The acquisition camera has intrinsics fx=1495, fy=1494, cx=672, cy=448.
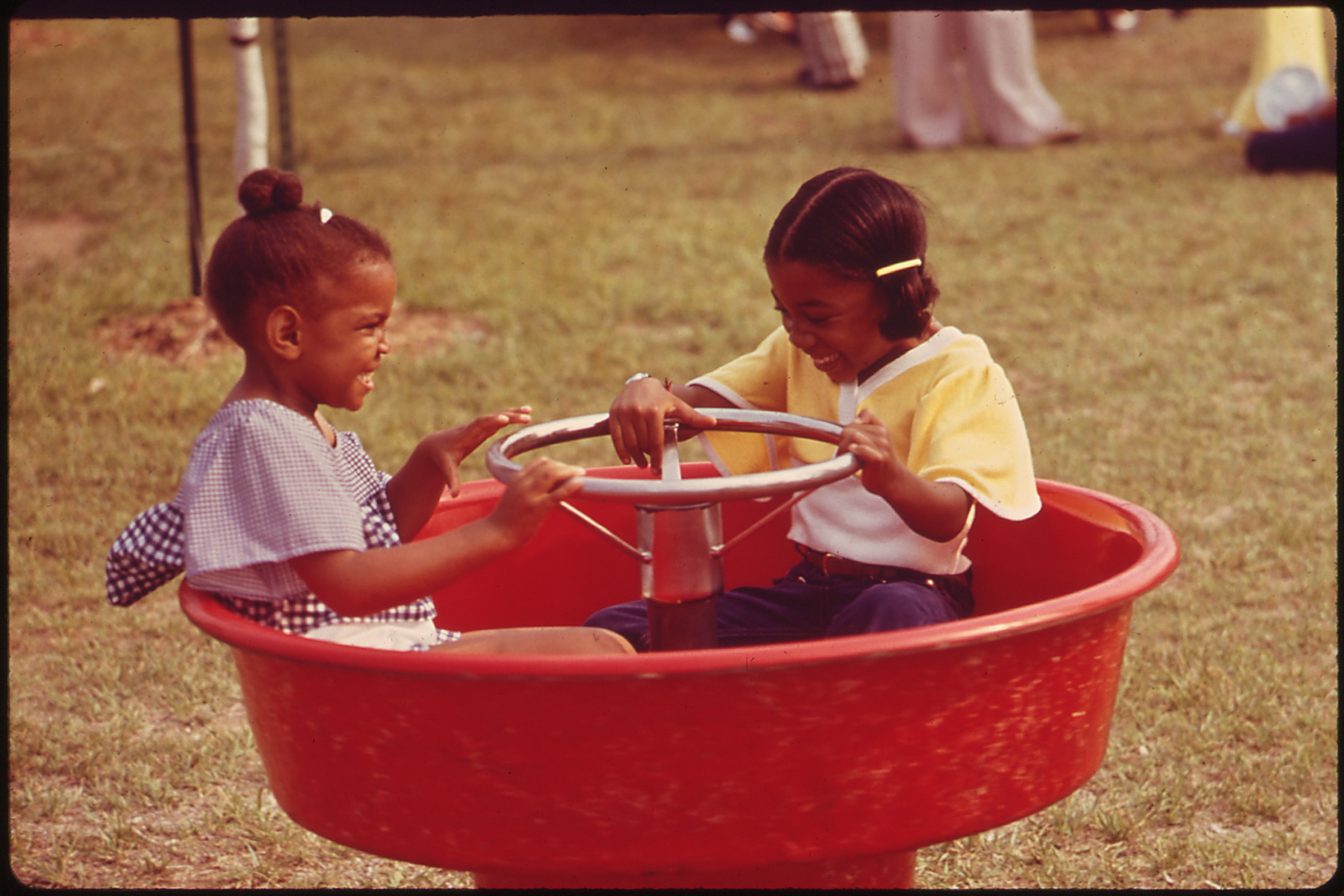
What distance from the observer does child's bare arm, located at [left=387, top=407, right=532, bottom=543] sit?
2164 mm

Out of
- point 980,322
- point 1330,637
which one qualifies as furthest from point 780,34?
point 1330,637

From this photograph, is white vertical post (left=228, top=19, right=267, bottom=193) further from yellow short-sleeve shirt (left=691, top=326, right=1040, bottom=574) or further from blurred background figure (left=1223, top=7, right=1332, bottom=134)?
blurred background figure (left=1223, top=7, right=1332, bottom=134)

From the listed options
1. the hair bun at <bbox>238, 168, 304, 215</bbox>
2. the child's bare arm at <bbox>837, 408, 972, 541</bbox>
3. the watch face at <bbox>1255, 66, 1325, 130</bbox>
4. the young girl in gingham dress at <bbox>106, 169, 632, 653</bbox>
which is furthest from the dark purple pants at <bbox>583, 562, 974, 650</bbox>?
the watch face at <bbox>1255, 66, 1325, 130</bbox>

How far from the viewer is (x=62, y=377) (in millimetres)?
4938

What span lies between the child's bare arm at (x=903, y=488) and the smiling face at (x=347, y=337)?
0.63 meters

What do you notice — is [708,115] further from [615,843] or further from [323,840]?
[615,843]

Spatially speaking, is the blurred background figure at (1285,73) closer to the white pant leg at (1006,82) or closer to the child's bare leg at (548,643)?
the white pant leg at (1006,82)

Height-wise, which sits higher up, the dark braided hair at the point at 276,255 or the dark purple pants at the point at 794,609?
the dark braided hair at the point at 276,255

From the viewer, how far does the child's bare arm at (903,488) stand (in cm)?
183

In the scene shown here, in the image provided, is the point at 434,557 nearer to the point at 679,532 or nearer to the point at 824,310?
the point at 679,532

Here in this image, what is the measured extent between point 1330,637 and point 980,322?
8.20 feet

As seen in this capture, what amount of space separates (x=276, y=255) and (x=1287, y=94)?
7.09 meters

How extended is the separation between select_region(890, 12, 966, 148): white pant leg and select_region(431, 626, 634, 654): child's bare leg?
671 centimetres

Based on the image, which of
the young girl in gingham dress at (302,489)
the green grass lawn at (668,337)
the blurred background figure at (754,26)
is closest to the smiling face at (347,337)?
the young girl in gingham dress at (302,489)
